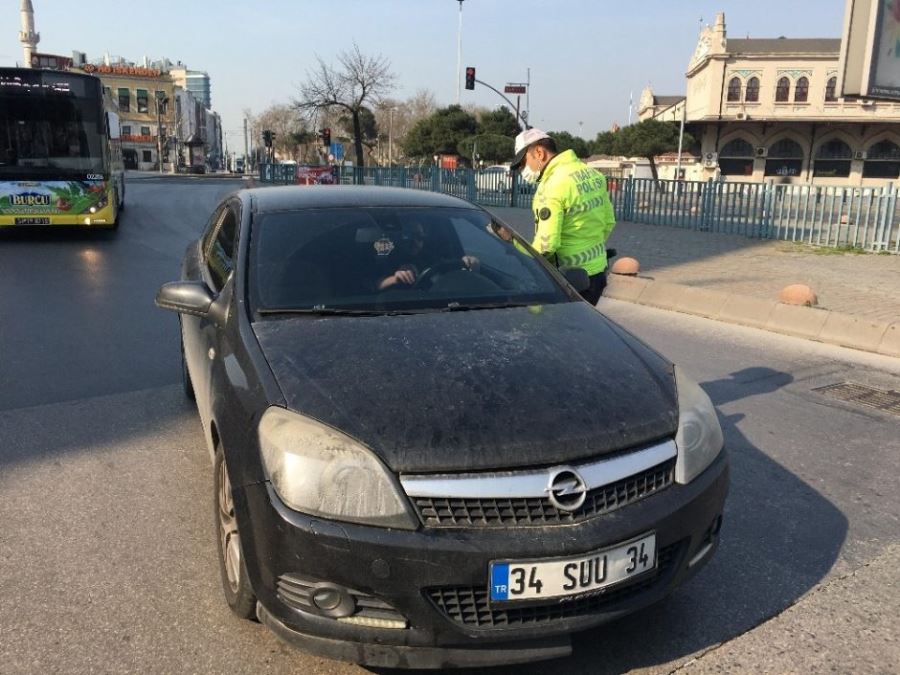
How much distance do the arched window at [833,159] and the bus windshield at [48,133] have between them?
65.5 m

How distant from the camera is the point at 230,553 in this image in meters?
2.76

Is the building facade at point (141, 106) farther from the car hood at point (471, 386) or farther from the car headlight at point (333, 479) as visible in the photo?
the car headlight at point (333, 479)

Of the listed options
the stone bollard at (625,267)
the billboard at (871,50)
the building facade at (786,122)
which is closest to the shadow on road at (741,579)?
the stone bollard at (625,267)

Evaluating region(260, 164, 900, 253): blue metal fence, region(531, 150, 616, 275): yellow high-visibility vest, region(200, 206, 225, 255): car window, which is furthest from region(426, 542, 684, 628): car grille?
region(260, 164, 900, 253): blue metal fence

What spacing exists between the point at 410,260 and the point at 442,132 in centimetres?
6000

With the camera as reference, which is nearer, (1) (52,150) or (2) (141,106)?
(1) (52,150)

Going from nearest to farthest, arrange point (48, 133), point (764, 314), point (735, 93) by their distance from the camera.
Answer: point (764, 314) < point (48, 133) < point (735, 93)

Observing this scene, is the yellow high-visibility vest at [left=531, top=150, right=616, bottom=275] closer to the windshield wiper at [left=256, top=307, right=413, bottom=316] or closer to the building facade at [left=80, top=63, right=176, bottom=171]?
the windshield wiper at [left=256, top=307, right=413, bottom=316]

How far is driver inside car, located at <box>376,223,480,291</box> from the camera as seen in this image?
349cm

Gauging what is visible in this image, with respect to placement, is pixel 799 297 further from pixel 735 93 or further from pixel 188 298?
pixel 735 93

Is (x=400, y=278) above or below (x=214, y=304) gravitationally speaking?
above

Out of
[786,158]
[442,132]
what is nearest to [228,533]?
[442,132]

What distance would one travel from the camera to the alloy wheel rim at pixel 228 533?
8.74ft

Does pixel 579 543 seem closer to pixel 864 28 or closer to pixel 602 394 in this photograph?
pixel 602 394
